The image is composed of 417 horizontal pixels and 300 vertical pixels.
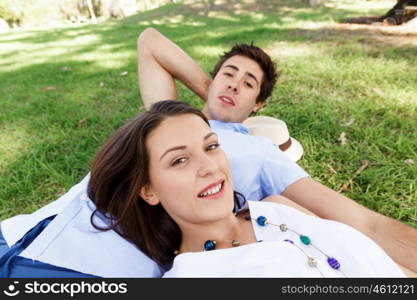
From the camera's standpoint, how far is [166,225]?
69.9 inches

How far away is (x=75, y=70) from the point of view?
624 centimetres

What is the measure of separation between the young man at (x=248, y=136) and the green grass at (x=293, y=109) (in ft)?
2.25

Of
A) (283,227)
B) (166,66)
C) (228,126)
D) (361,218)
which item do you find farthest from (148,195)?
(166,66)

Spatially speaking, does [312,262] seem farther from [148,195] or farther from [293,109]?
[293,109]

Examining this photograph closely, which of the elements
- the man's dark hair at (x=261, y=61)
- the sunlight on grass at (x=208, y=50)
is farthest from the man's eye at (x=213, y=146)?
the sunlight on grass at (x=208, y=50)

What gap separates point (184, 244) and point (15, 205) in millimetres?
1882

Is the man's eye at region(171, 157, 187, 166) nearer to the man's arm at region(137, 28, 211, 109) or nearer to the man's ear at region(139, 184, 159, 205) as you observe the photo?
the man's ear at region(139, 184, 159, 205)

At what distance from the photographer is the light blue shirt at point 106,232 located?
5.42ft

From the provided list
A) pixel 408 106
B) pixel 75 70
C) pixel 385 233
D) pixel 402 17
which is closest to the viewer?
pixel 385 233

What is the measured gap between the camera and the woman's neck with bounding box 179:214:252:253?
1.64 metres

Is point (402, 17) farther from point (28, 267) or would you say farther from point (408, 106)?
point (28, 267)

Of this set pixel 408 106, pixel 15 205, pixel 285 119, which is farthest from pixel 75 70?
pixel 408 106

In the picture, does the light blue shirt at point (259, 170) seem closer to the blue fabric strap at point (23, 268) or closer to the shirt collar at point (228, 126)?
the shirt collar at point (228, 126)

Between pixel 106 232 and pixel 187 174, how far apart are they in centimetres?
63
